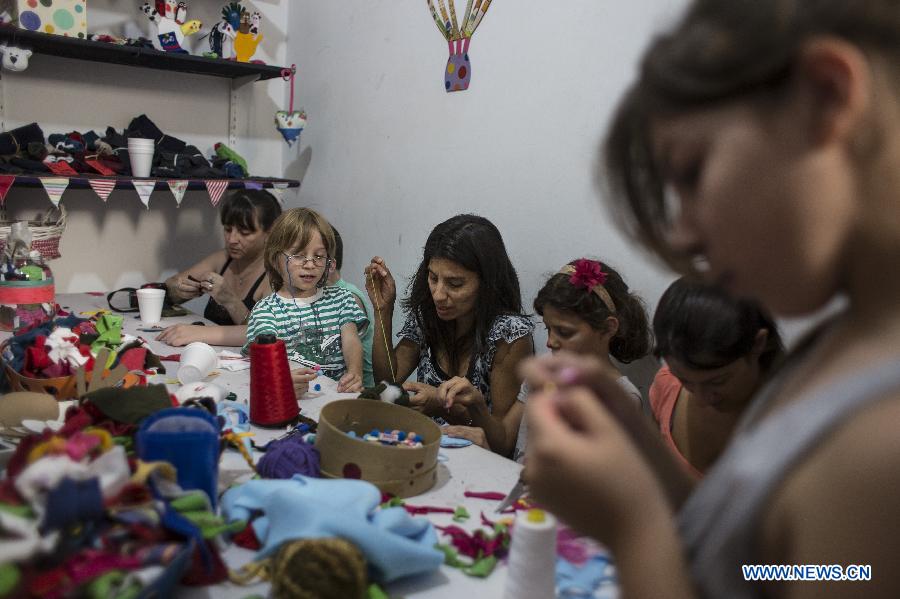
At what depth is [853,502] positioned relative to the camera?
0.40 m

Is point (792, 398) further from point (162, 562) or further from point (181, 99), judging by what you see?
point (181, 99)

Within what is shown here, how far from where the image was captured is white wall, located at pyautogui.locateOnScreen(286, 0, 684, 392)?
192 cm

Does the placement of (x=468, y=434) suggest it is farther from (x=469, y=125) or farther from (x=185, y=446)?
(x=469, y=125)

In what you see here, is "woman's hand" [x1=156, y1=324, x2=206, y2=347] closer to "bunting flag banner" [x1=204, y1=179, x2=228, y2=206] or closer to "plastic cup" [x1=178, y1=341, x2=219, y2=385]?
"plastic cup" [x1=178, y1=341, x2=219, y2=385]

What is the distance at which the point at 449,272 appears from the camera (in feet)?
6.00

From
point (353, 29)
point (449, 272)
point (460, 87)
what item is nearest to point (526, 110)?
point (460, 87)

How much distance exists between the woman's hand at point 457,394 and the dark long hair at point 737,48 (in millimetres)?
1065

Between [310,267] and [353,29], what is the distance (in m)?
1.47

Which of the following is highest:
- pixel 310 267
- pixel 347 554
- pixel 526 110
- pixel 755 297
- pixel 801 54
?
pixel 526 110

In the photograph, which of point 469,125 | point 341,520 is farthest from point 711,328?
point 469,125

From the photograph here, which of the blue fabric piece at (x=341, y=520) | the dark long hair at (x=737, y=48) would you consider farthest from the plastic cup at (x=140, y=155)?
the dark long hair at (x=737, y=48)

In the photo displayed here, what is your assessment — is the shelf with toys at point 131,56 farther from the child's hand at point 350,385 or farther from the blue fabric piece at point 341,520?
the blue fabric piece at point 341,520

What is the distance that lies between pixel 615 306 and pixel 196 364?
3.42 ft

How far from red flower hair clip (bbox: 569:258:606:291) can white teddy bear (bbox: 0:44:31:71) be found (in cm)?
225
